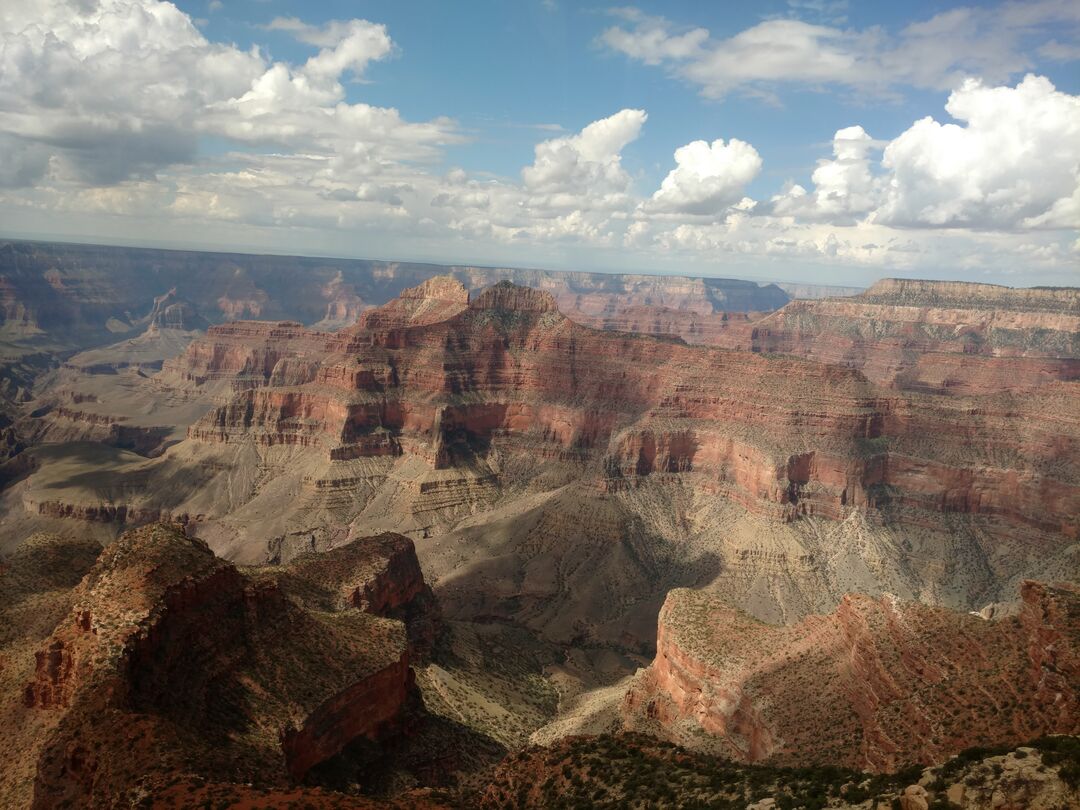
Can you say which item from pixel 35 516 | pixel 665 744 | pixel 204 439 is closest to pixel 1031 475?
pixel 665 744

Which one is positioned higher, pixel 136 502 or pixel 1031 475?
pixel 1031 475

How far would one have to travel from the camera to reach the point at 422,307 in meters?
162

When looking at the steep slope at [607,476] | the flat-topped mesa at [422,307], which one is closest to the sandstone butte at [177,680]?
the steep slope at [607,476]

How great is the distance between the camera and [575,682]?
68.4m

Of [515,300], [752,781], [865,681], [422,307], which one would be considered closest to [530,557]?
[515,300]

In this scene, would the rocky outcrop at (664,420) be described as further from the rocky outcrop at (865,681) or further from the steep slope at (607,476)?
the rocky outcrop at (865,681)

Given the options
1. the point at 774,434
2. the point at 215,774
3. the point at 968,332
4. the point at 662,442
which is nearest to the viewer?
the point at 215,774

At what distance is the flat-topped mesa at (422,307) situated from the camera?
155 metres

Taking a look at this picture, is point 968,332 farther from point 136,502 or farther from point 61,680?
point 61,680

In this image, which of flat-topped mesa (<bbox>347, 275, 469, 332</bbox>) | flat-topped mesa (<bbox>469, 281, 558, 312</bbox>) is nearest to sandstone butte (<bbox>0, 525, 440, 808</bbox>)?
flat-topped mesa (<bbox>469, 281, 558, 312</bbox>)

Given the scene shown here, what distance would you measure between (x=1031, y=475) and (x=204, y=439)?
127186mm

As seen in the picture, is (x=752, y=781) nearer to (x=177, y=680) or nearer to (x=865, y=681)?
(x=865, y=681)

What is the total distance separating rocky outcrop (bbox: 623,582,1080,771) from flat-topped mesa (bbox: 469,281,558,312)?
301 feet

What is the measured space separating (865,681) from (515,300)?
109606mm
